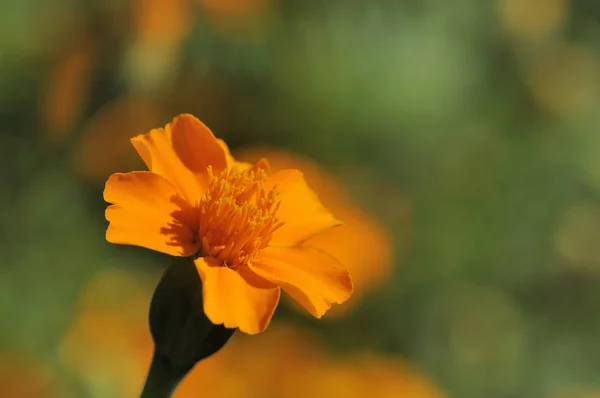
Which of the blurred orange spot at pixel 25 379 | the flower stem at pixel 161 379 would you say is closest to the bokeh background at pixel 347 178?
the blurred orange spot at pixel 25 379

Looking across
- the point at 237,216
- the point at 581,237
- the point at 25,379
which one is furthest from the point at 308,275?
the point at 581,237

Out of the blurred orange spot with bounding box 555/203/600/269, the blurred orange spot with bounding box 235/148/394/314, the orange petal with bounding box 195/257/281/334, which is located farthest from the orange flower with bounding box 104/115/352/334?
the blurred orange spot with bounding box 555/203/600/269

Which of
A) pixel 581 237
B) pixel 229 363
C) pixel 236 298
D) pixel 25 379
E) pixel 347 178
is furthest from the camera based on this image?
pixel 581 237

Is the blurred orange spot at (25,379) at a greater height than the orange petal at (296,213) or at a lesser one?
lesser

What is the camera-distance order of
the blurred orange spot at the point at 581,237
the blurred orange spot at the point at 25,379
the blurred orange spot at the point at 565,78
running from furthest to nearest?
the blurred orange spot at the point at 565,78 → the blurred orange spot at the point at 581,237 → the blurred orange spot at the point at 25,379

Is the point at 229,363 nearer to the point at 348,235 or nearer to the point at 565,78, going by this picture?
the point at 348,235

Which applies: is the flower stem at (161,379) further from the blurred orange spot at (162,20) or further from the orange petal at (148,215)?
the blurred orange spot at (162,20)
